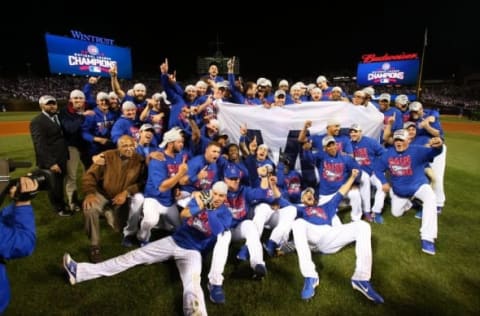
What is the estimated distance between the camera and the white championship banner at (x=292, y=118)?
20.8 ft

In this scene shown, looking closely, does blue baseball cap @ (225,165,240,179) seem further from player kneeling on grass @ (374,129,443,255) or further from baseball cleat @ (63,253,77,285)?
player kneeling on grass @ (374,129,443,255)

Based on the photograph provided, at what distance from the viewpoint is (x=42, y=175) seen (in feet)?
7.29

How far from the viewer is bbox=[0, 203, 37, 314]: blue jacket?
2.22 metres

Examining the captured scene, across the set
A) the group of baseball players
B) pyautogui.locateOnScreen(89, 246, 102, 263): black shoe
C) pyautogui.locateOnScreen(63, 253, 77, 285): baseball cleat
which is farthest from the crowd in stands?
pyautogui.locateOnScreen(63, 253, 77, 285): baseball cleat

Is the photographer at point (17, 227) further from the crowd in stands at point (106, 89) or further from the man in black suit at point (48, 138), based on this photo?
the crowd in stands at point (106, 89)

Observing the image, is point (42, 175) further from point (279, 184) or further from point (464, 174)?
point (464, 174)

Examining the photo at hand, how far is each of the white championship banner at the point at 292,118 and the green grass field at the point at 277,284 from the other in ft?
8.10

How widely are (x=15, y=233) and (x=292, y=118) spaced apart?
538cm

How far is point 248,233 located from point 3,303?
2677 mm

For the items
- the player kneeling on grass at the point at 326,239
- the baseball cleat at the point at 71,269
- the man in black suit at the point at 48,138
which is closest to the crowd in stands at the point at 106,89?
Result: the player kneeling on grass at the point at 326,239

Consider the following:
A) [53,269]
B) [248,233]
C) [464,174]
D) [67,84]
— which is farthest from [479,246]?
[67,84]

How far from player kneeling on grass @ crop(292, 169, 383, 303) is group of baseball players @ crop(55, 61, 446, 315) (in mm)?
14

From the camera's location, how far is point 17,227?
7.53ft

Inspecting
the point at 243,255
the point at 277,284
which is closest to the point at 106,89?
the point at 243,255
